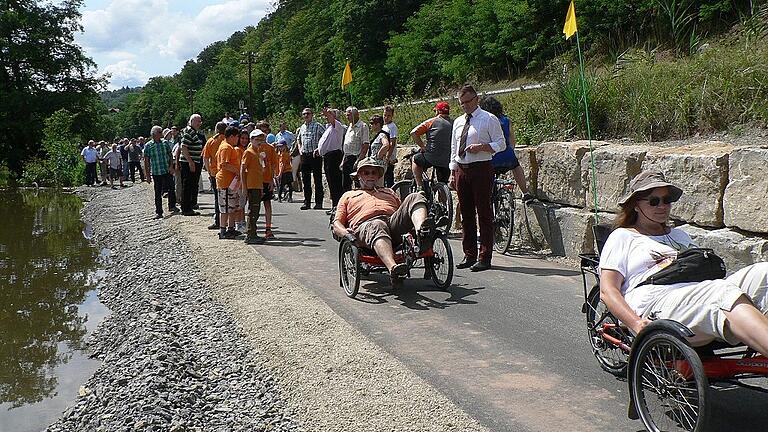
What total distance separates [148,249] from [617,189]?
28.7ft

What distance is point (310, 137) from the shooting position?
1515cm

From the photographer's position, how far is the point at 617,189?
8.36m

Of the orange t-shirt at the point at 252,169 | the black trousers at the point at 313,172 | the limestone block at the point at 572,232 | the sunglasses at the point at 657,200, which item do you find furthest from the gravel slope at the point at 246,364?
the black trousers at the point at 313,172

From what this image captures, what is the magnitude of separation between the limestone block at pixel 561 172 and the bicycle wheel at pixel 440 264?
2356 millimetres

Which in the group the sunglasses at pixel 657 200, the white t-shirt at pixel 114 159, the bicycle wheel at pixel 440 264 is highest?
the white t-shirt at pixel 114 159

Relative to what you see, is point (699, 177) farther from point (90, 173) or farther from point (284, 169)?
point (90, 173)

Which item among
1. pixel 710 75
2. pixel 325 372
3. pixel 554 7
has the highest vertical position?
pixel 554 7

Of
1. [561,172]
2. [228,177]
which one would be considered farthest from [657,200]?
[228,177]

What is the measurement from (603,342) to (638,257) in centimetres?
69

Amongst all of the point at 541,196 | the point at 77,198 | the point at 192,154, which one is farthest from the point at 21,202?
the point at 541,196

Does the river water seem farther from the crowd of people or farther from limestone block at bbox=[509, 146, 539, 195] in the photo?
limestone block at bbox=[509, 146, 539, 195]

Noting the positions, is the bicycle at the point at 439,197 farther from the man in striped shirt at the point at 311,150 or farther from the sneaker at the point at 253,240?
the man in striped shirt at the point at 311,150

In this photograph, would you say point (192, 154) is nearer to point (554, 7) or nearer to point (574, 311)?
point (574, 311)

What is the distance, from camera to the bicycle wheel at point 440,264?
24.4 ft
